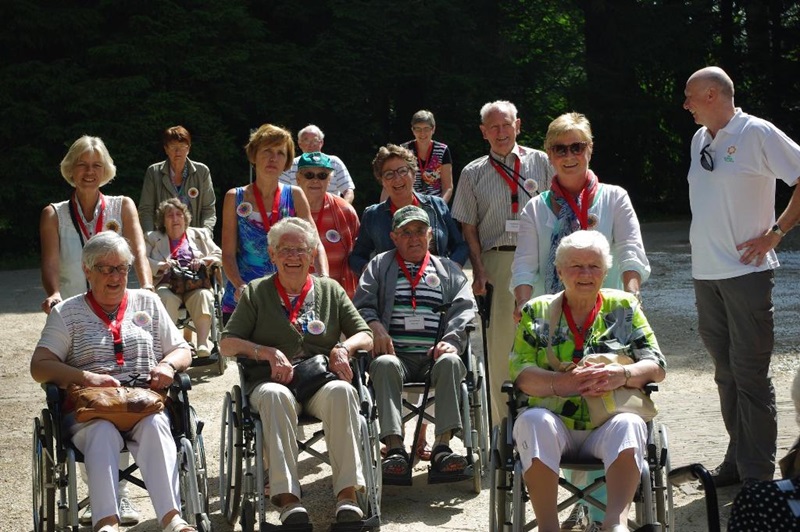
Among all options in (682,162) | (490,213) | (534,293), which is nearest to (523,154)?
(490,213)

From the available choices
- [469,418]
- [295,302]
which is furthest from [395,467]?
[295,302]

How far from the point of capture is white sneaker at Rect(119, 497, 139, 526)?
5.07 metres

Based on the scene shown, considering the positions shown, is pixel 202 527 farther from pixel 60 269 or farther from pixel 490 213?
pixel 490 213

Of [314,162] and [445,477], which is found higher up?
[314,162]

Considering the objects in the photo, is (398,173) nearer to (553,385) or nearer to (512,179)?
(512,179)

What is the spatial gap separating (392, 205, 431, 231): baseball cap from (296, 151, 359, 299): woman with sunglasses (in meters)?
0.91

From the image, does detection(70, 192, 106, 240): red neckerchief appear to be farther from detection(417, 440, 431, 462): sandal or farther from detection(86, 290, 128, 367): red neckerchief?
detection(417, 440, 431, 462): sandal

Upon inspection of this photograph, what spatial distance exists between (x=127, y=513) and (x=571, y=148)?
8.39 feet

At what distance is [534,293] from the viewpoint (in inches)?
201

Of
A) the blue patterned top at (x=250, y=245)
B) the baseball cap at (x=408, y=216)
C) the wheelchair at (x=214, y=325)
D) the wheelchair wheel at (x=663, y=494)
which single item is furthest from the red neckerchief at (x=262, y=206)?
the wheelchair wheel at (x=663, y=494)

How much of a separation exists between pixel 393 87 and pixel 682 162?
19.5 ft

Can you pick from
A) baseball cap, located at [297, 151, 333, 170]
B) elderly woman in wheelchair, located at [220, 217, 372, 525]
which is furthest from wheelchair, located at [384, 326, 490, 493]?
baseball cap, located at [297, 151, 333, 170]

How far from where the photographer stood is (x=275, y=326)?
5070mm

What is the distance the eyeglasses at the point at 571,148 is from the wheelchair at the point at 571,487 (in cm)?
121
